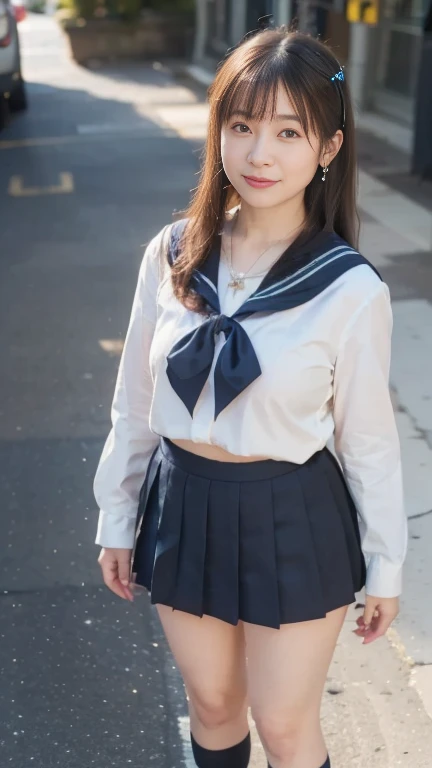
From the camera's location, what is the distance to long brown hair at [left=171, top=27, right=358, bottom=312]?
1904 millimetres

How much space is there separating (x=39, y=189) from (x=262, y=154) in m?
8.14

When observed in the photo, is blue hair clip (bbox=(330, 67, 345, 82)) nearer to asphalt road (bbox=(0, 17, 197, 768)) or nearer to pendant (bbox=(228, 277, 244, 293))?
pendant (bbox=(228, 277, 244, 293))

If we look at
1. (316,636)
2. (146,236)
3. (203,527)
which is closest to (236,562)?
(203,527)

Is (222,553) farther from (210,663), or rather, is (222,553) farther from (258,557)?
(210,663)

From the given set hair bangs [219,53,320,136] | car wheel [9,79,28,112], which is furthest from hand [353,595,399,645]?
car wheel [9,79,28,112]

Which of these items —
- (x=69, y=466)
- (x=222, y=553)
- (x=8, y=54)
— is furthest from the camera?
(x=8, y=54)

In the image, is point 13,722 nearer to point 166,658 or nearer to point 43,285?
point 166,658

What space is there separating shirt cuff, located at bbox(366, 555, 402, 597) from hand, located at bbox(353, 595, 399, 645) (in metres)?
0.01

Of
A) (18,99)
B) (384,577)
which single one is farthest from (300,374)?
(18,99)

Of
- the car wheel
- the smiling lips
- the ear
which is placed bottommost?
the car wheel

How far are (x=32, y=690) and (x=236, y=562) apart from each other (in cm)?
131

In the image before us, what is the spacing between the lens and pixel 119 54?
69.8ft

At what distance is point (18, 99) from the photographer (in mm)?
14391

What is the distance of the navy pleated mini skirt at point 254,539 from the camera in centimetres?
197
